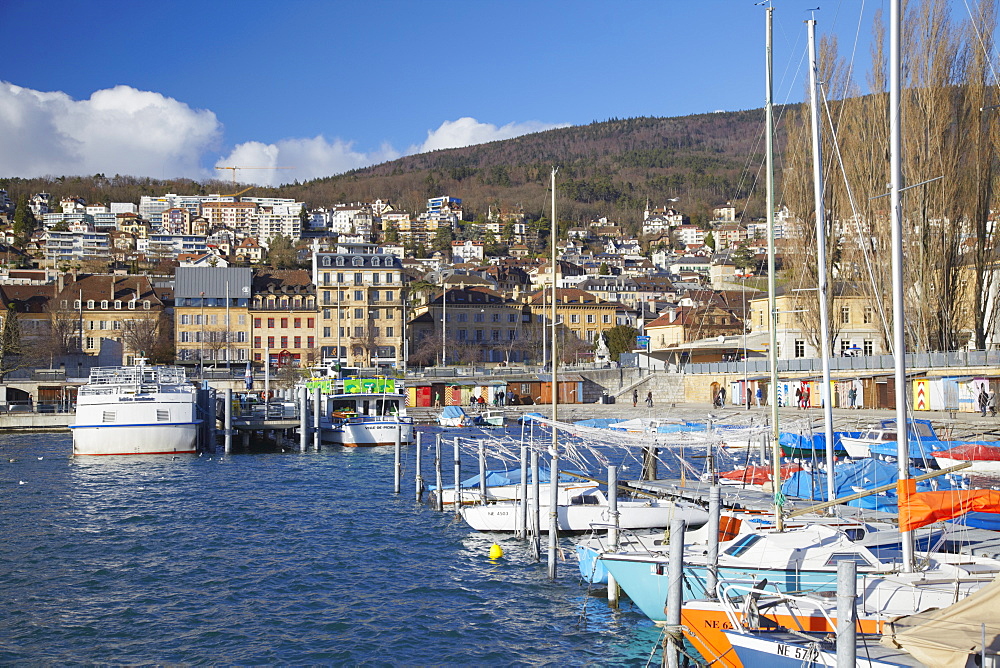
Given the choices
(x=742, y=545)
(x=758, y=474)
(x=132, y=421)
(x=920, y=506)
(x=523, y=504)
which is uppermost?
(x=920, y=506)

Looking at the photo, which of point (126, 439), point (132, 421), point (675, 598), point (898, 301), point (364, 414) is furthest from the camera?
point (364, 414)

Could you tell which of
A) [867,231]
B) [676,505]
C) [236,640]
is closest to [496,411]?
[867,231]

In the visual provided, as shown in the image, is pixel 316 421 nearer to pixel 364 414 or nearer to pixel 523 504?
pixel 364 414

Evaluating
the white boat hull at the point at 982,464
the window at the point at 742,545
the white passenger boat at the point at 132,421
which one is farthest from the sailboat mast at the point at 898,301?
the white passenger boat at the point at 132,421

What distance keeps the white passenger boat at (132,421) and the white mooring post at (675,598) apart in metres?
37.9

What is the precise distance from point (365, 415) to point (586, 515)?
31136 millimetres

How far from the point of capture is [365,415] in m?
54.5

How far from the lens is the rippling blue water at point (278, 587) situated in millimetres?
17438

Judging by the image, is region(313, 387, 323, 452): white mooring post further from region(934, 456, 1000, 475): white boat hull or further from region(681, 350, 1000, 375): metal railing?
region(934, 456, 1000, 475): white boat hull

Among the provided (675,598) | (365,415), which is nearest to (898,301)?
(675,598)

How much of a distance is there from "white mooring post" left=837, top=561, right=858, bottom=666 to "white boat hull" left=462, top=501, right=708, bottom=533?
37.7 ft

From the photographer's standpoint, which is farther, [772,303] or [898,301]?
[772,303]

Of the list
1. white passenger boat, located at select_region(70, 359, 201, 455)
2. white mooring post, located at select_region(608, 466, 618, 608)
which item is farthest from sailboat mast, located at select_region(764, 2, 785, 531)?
white passenger boat, located at select_region(70, 359, 201, 455)

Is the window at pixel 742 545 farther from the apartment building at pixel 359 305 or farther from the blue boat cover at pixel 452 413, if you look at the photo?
the apartment building at pixel 359 305
